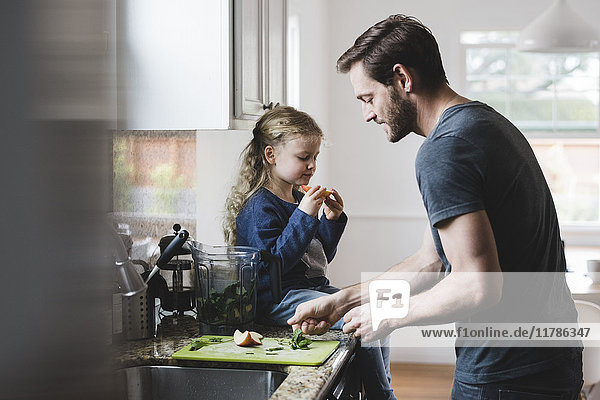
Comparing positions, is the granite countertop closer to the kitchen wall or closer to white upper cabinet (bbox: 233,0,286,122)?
white upper cabinet (bbox: 233,0,286,122)

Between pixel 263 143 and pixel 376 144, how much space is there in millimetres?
2503

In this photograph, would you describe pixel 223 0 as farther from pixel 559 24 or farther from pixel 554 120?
pixel 554 120

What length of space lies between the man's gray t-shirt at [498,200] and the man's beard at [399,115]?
5.3 inches

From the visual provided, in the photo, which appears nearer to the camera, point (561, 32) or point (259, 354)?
point (259, 354)

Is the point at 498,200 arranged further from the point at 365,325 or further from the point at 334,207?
the point at 334,207

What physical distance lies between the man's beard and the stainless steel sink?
63 centimetres

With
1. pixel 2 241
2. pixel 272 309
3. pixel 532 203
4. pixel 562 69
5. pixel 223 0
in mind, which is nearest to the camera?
pixel 2 241

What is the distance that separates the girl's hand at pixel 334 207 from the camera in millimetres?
2176

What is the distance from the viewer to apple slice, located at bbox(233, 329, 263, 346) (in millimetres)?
1765

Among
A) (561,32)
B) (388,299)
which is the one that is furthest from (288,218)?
(561,32)

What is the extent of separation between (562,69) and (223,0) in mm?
3414

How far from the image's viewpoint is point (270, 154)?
2.22m

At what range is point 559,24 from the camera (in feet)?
10.7

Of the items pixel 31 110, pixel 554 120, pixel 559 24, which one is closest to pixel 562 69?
pixel 554 120
